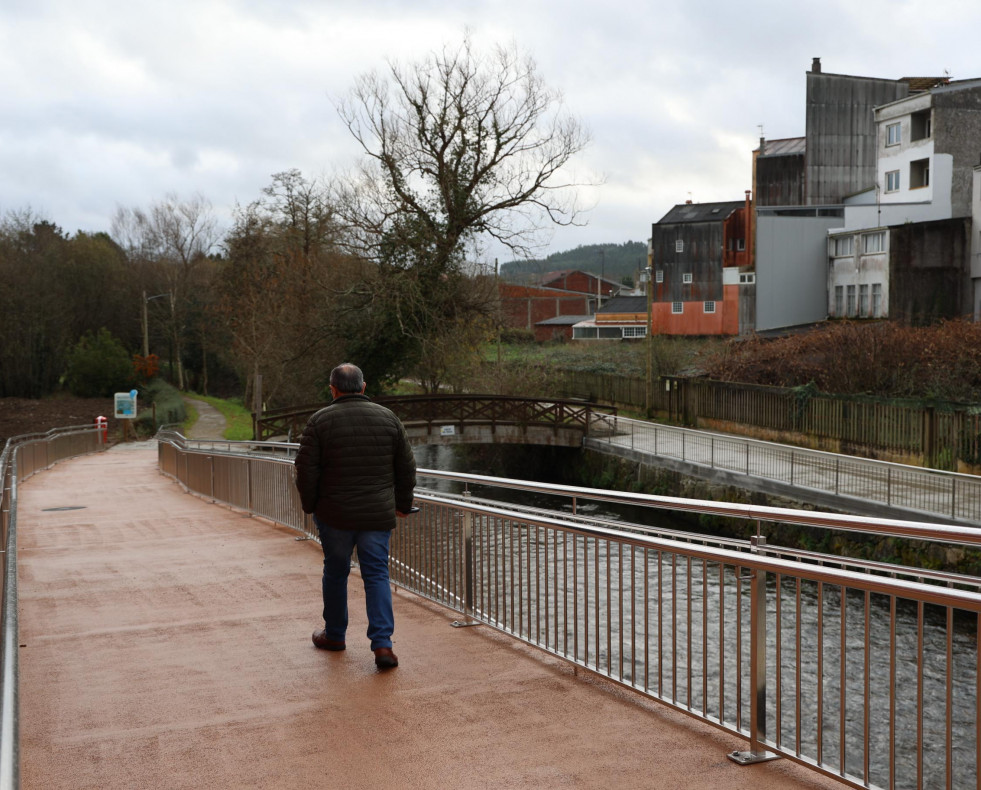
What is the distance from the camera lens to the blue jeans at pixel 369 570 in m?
5.95

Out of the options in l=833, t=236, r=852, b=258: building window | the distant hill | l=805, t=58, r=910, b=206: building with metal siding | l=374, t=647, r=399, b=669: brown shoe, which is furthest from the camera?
the distant hill

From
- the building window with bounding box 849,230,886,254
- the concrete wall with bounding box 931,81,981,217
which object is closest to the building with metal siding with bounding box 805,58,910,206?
the concrete wall with bounding box 931,81,981,217

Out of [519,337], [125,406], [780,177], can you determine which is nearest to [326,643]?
[125,406]

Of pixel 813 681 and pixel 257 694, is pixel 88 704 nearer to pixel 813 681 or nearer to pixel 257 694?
pixel 257 694

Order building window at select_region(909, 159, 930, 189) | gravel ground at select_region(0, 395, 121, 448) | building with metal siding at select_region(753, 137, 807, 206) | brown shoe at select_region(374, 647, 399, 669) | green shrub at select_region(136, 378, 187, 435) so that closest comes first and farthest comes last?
brown shoe at select_region(374, 647, 399, 669)
building window at select_region(909, 159, 930, 189)
gravel ground at select_region(0, 395, 121, 448)
green shrub at select_region(136, 378, 187, 435)
building with metal siding at select_region(753, 137, 807, 206)

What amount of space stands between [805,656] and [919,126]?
135ft

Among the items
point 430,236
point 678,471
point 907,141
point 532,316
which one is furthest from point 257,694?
point 532,316

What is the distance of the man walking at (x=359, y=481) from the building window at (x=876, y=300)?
4006 cm

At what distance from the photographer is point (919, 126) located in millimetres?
46188

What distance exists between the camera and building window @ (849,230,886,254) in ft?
139

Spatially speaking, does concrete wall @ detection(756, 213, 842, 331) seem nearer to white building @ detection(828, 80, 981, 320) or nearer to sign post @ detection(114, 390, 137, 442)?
white building @ detection(828, 80, 981, 320)

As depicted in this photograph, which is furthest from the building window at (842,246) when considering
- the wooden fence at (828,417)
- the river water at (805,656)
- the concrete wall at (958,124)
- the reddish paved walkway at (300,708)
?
the reddish paved walkway at (300,708)

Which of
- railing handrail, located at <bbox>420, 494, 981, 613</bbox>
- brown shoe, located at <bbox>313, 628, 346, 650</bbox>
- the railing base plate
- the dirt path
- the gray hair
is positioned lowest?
the dirt path

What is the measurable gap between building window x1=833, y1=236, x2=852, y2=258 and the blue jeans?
1716 inches
